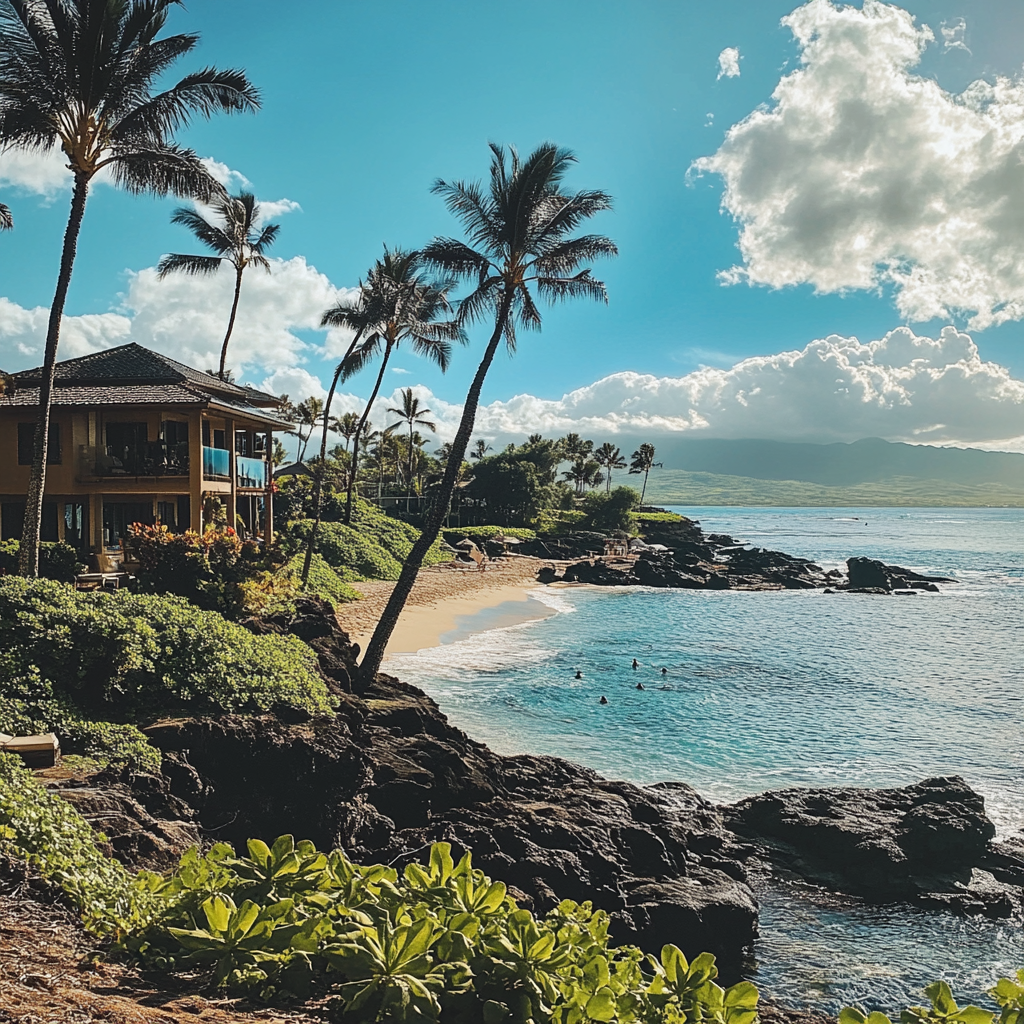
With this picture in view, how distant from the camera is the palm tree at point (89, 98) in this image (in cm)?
1641

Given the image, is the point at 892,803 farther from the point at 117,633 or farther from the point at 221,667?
the point at 117,633

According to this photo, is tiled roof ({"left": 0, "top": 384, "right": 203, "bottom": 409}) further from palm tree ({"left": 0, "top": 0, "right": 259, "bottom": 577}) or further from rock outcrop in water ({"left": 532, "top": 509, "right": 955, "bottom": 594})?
rock outcrop in water ({"left": 532, "top": 509, "right": 955, "bottom": 594})

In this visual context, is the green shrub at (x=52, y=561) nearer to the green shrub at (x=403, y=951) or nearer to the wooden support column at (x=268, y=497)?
the wooden support column at (x=268, y=497)

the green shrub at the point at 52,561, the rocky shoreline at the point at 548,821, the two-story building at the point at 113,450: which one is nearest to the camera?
the rocky shoreline at the point at 548,821

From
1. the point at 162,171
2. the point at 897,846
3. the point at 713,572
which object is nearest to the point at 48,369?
the point at 162,171

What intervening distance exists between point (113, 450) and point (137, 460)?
162cm

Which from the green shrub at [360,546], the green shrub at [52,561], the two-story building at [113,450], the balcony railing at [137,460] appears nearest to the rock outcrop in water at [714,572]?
the green shrub at [360,546]

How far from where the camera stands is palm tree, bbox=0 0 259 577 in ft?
53.8

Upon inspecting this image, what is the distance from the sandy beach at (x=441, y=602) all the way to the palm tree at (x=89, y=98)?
37.9ft

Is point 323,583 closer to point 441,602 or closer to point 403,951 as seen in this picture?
point 441,602

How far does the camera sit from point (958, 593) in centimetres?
5244

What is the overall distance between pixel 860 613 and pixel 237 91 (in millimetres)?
37901

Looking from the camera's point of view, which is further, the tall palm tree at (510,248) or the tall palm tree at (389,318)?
the tall palm tree at (389,318)

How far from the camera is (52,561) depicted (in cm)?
2194
